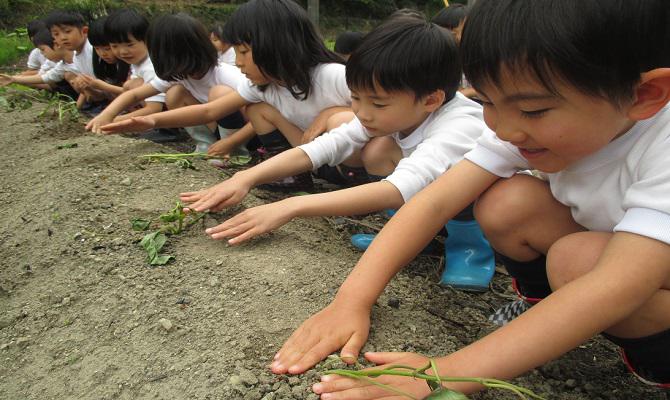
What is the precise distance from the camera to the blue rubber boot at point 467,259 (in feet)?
5.46

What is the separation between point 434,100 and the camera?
1.75m

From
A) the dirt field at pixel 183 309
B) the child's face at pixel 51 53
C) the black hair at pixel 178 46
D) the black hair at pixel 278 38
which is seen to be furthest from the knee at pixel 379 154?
the child's face at pixel 51 53

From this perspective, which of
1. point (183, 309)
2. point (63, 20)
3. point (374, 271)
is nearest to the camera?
point (374, 271)

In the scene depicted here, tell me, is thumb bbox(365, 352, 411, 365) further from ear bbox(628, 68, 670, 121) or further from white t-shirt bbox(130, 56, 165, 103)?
white t-shirt bbox(130, 56, 165, 103)

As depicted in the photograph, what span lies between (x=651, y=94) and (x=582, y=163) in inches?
9.1

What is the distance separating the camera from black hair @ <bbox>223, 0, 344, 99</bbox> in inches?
87.4

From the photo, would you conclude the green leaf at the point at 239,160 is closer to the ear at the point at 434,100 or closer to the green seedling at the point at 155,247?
the green seedling at the point at 155,247

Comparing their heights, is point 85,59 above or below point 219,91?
below

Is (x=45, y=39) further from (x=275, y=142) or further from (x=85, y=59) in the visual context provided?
(x=275, y=142)

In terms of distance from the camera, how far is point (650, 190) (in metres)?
0.89

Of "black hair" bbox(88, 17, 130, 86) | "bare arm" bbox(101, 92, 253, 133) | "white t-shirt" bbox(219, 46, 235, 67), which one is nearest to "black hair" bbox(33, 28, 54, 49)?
"black hair" bbox(88, 17, 130, 86)

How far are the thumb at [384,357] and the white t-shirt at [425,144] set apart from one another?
2.00 feet

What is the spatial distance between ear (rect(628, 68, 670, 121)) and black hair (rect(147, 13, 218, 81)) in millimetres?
2420

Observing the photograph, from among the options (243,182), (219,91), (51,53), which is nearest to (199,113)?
(219,91)
